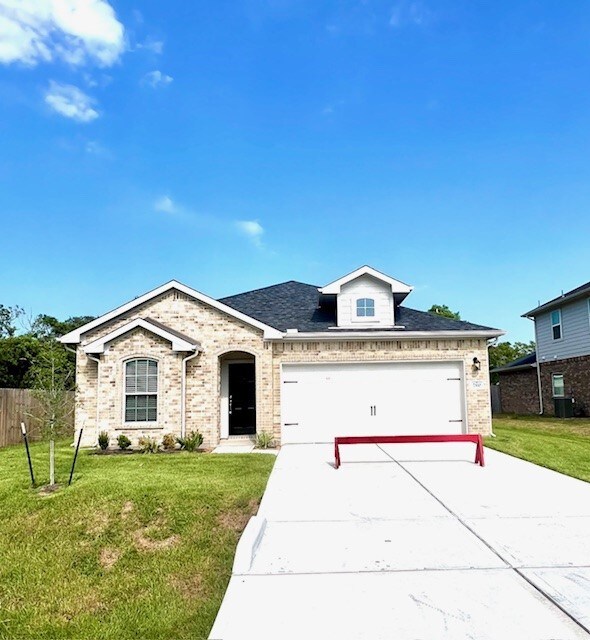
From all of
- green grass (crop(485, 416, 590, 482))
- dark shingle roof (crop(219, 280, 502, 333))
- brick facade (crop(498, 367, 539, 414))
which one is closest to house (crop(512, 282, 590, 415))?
brick facade (crop(498, 367, 539, 414))

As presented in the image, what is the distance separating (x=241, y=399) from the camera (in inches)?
624

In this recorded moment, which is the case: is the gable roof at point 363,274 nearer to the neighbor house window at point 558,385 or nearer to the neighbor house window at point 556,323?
the neighbor house window at point 556,323

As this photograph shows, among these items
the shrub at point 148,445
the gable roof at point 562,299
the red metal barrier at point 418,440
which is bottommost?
the shrub at point 148,445

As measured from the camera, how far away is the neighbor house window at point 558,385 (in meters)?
22.8

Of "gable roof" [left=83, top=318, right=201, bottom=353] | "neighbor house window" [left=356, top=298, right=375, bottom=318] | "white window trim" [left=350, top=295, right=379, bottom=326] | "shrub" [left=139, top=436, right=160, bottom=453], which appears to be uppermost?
"neighbor house window" [left=356, top=298, right=375, bottom=318]

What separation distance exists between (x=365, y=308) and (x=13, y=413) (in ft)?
41.2

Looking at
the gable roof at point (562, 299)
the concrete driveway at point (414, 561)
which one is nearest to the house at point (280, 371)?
the concrete driveway at point (414, 561)

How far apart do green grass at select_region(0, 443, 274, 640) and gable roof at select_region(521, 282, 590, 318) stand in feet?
62.0

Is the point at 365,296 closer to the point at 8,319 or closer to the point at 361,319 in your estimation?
the point at 361,319

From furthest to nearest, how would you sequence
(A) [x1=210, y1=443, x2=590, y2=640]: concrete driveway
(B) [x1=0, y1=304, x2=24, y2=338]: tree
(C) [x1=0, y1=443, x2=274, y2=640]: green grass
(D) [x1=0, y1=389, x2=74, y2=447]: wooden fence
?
(B) [x1=0, y1=304, x2=24, y2=338]: tree → (D) [x1=0, y1=389, x2=74, y2=447]: wooden fence → (C) [x1=0, y1=443, x2=274, y2=640]: green grass → (A) [x1=210, y1=443, x2=590, y2=640]: concrete driveway

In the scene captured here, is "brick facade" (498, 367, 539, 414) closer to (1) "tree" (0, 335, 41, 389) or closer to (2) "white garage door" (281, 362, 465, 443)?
(2) "white garage door" (281, 362, 465, 443)

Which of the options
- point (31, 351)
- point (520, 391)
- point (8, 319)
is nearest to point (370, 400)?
point (520, 391)

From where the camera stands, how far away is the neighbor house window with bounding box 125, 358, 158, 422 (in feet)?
42.2

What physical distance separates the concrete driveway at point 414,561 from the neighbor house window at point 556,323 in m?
17.2
